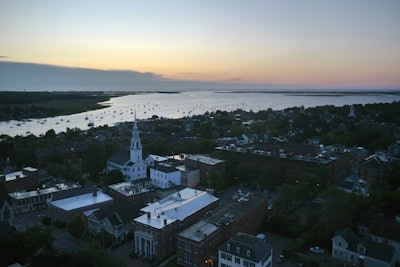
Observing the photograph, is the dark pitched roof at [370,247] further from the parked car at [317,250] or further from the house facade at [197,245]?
the house facade at [197,245]

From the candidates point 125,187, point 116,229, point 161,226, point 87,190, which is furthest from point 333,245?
point 87,190

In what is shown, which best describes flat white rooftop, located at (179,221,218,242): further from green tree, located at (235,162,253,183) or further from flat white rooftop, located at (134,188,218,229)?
green tree, located at (235,162,253,183)

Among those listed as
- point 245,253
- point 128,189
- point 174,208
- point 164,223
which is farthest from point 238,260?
point 128,189

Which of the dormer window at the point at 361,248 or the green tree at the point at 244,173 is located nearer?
the dormer window at the point at 361,248

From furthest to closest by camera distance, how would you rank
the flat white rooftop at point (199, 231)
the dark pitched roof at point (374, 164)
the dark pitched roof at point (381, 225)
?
the dark pitched roof at point (374, 164) → the dark pitched roof at point (381, 225) → the flat white rooftop at point (199, 231)

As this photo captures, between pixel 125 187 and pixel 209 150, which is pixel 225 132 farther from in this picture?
pixel 125 187

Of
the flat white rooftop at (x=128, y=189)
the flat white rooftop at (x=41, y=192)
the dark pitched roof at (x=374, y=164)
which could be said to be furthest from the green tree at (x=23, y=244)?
the dark pitched roof at (x=374, y=164)

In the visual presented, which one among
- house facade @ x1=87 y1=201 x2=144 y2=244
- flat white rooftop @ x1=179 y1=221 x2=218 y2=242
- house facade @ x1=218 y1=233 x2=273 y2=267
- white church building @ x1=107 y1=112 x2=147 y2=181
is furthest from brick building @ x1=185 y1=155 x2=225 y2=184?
A: house facade @ x1=218 y1=233 x2=273 y2=267
